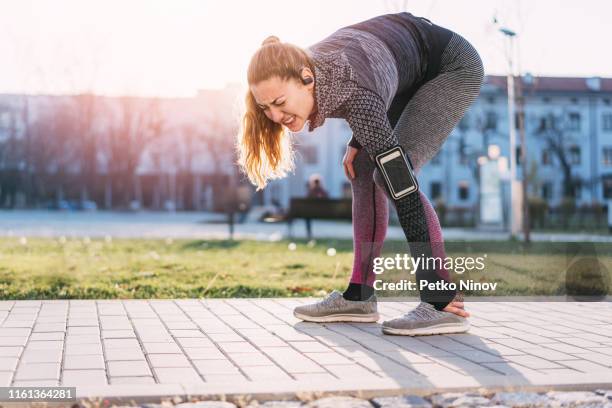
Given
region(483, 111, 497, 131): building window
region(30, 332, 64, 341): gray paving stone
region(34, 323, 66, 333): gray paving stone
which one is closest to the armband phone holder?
region(30, 332, 64, 341): gray paving stone

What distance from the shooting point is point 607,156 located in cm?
6450

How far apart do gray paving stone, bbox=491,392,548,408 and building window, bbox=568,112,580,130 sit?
201 feet

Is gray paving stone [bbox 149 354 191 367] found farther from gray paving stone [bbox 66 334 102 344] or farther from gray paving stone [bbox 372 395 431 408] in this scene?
gray paving stone [bbox 372 395 431 408]

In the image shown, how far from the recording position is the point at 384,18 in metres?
3.73

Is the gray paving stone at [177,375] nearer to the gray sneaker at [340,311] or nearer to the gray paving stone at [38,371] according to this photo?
the gray paving stone at [38,371]

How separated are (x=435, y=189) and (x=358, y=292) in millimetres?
58539

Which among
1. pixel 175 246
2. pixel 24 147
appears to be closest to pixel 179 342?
pixel 175 246

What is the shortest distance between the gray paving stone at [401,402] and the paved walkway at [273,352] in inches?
2.0

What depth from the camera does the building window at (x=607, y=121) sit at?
6275cm

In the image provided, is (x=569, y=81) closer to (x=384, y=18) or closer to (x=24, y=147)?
(x=24, y=147)

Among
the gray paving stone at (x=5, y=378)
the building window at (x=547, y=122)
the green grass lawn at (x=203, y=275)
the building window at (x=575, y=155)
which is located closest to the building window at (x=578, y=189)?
the building window at (x=575, y=155)

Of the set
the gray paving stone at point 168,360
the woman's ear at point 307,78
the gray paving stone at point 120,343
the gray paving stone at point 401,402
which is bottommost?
the gray paving stone at point 401,402

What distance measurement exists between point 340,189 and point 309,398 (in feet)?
187

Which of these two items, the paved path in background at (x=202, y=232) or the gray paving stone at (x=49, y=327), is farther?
the paved path in background at (x=202, y=232)
